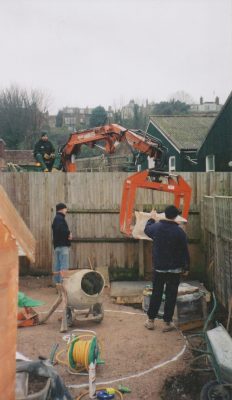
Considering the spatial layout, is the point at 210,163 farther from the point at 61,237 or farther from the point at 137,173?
the point at 61,237

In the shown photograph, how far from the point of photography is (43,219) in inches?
444

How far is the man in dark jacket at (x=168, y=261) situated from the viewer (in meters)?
7.29

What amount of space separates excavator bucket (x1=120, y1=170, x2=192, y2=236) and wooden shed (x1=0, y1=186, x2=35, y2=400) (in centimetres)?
762

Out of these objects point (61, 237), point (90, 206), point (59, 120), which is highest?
point (59, 120)

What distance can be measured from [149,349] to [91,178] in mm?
5518

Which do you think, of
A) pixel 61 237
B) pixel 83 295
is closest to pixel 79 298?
pixel 83 295

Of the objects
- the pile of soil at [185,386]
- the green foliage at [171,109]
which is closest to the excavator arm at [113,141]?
the pile of soil at [185,386]

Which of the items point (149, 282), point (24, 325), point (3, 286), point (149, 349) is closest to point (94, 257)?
point (149, 282)

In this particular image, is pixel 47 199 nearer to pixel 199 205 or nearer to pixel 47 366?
pixel 199 205

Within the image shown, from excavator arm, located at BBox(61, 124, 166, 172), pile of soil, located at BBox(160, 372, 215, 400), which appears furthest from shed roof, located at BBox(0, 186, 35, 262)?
excavator arm, located at BBox(61, 124, 166, 172)

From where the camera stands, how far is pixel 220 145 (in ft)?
70.5

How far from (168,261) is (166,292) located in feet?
1.74

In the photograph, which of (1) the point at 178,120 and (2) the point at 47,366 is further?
(1) the point at 178,120

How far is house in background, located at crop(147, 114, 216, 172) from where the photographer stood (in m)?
27.1
